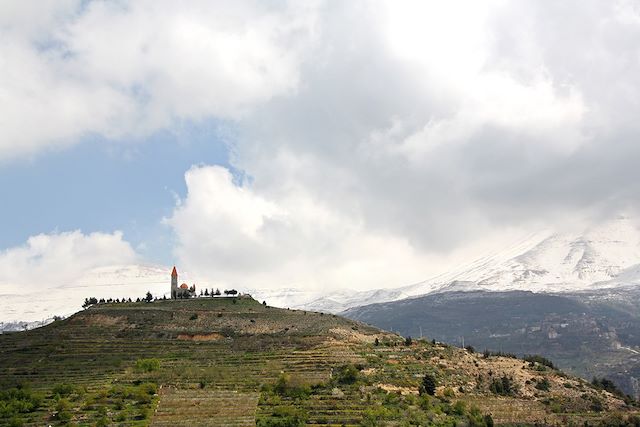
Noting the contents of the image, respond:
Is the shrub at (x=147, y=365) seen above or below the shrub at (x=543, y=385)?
above

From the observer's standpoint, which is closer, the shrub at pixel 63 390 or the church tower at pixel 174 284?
the shrub at pixel 63 390

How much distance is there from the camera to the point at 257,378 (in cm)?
7912

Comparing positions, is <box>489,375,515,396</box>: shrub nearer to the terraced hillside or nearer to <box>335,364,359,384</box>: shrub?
the terraced hillside

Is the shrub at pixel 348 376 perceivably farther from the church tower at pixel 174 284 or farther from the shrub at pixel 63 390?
the church tower at pixel 174 284

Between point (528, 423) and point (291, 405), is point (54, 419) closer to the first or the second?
point (291, 405)

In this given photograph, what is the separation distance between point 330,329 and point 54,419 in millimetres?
46996

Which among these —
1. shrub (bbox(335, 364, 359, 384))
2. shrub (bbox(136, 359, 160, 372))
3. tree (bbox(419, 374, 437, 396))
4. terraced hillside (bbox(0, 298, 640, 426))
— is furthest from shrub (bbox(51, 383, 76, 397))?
tree (bbox(419, 374, 437, 396))

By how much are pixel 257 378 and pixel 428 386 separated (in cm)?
2209

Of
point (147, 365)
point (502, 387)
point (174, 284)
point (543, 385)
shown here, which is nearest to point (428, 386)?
point (502, 387)

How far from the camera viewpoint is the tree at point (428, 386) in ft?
248

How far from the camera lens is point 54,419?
6788cm

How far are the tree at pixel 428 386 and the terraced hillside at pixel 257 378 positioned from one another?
0.17 metres

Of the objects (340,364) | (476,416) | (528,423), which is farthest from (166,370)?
(528,423)

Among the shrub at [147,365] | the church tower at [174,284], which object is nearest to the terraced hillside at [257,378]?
the shrub at [147,365]
